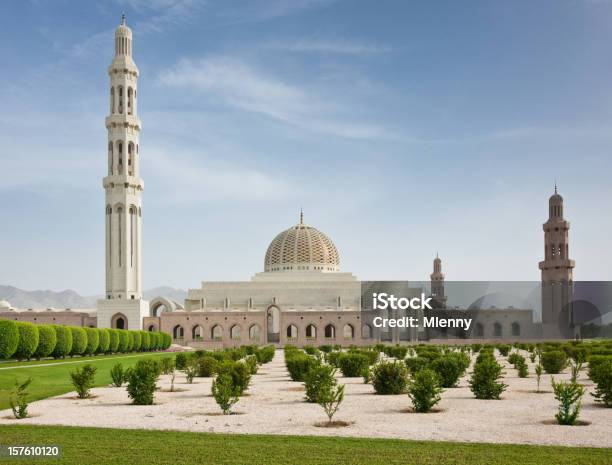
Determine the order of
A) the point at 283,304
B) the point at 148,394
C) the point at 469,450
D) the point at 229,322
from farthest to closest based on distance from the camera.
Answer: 1. the point at 283,304
2. the point at 229,322
3. the point at 148,394
4. the point at 469,450

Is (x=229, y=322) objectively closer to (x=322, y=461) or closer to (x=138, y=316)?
(x=138, y=316)

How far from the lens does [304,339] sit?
2007 inches

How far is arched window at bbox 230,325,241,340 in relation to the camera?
5259cm

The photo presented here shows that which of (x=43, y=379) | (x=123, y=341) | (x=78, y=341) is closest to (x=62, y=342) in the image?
(x=78, y=341)

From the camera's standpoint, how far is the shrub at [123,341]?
36188 millimetres

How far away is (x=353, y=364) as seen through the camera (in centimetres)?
1867

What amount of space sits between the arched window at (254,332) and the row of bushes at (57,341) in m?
14.8

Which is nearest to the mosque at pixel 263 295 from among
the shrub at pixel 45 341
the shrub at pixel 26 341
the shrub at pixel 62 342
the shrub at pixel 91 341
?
the shrub at pixel 91 341

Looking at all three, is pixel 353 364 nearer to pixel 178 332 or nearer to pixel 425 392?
pixel 425 392

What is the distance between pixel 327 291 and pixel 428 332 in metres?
9.24

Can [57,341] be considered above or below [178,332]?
above

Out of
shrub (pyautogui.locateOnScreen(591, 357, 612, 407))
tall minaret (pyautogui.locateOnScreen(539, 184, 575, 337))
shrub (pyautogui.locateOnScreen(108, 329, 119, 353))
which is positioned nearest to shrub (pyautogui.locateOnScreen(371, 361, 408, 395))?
shrub (pyautogui.locateOnScreen(591, 357, 612, 407))

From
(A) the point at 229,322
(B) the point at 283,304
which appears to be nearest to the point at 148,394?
(A) the point at 229,322

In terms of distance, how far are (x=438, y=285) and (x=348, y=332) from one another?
20.3 m
